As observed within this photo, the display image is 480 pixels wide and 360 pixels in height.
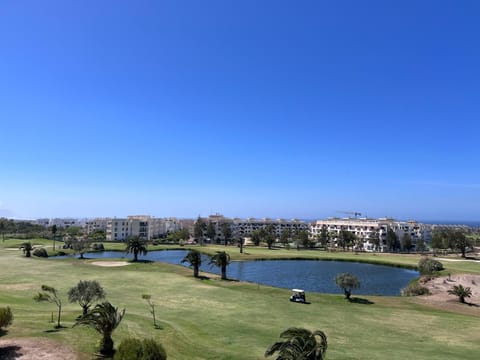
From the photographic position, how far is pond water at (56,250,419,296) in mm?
69875

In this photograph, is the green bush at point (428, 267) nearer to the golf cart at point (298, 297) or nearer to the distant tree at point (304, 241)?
the golf cart at point (298, 297)

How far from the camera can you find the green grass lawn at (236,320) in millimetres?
26266

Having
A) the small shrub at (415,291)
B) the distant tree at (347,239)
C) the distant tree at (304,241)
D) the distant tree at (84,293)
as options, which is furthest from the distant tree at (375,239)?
the distant tree at (84,293)

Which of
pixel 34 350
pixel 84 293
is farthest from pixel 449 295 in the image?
pixel 34 350

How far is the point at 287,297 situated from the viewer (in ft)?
169

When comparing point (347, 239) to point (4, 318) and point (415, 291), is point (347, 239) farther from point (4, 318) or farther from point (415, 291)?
point (4, 318)

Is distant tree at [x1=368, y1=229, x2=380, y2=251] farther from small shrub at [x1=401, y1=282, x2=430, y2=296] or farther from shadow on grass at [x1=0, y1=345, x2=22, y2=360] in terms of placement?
shadow on grass at [x1=0, y1=345, x2=22, y2=360]

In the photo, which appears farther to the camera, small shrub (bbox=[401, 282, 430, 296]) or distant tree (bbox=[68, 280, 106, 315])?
small shrub (bbox=[401, 282, 430, 296])

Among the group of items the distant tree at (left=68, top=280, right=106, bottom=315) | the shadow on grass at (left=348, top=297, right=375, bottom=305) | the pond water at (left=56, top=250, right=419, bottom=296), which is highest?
the distant tree at (left=68, top=280, right=106, bottom=315)

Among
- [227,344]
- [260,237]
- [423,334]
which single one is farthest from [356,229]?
[227,344]

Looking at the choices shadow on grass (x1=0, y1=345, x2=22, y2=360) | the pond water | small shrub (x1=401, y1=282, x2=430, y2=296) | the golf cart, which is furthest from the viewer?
the pond water

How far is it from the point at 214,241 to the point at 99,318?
178 meters

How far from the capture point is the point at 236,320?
118 ft

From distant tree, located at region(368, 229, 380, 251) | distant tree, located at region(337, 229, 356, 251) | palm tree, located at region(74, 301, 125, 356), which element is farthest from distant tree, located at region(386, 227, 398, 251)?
palm tree, located at region(74, 301, 125, 356)
